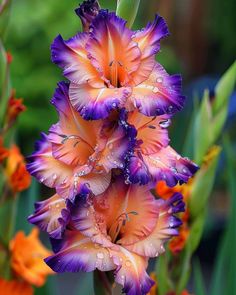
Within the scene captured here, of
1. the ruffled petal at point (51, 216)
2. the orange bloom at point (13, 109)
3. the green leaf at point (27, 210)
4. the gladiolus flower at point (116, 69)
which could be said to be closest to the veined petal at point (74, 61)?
the gladiolus flower at point (116, 69)

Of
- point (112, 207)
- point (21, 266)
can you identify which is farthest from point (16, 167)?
point (112, 207)

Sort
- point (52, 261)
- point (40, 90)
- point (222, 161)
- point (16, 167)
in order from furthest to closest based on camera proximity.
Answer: point (40, 90) < point (222, 161) < point (16, 167) < point (52, 261)

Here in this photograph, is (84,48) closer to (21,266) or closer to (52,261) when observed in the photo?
(52,261)

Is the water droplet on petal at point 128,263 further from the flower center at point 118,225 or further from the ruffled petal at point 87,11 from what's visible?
the ruffled petal at point 87,11

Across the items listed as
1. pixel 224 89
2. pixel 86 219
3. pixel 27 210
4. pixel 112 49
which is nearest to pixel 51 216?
pixel 86 219

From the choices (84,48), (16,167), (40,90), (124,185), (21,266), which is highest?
(84,48)

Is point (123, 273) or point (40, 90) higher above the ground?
point (123, 273)

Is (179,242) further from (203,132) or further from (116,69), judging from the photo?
(116,69)
